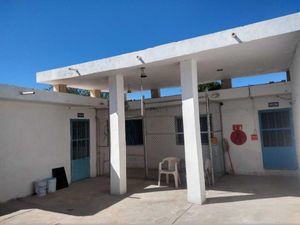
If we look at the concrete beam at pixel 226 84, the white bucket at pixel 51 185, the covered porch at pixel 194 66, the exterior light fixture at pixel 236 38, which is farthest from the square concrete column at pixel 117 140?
the concrete beam at pixel 226 84

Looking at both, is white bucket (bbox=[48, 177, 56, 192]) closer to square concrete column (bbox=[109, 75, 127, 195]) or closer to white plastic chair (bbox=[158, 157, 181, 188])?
square concrete column (bbox=[109, 75, 127, 195])

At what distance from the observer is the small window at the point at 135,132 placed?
37.8 ft

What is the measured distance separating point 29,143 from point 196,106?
5370 millimetres

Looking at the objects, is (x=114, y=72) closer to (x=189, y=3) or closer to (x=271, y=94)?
(x=189, y=3)

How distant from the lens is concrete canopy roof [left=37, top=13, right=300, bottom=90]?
4.81 metres

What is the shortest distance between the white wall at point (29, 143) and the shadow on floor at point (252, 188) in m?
5.45

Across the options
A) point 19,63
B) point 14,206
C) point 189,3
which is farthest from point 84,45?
point 14,206

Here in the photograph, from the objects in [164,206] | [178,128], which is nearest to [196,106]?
[164,206]

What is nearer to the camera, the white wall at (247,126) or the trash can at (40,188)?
the trash can at (40,188)

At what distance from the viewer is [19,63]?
43.7 ft

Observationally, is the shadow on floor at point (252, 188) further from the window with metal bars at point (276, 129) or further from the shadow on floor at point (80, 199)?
the shadow on floor at point (80, 199)

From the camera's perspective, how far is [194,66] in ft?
20.0

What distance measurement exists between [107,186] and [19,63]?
30.8 feet

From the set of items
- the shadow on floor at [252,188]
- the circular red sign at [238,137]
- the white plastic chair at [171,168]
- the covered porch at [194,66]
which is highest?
the covered porch at [194,66]
